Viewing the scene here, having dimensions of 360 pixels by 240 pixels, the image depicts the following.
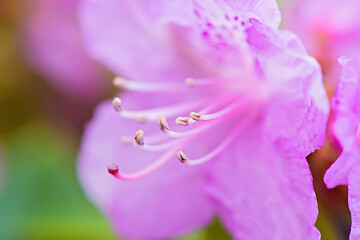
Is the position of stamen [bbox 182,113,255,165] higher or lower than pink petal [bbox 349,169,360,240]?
lower

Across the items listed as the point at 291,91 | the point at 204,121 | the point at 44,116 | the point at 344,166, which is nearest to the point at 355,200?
the point at 344,166

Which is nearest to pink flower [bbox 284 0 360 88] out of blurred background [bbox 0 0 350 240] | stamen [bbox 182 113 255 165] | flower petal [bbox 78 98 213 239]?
stamen [bbox 182 113 255 165]

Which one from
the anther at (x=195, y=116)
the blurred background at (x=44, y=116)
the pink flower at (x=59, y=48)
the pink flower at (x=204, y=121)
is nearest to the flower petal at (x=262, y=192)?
the pink flower at (x=204, y=121)

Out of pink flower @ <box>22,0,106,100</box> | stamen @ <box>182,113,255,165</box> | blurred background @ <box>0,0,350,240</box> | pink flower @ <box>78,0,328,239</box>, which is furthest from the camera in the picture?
pink flower @ <box>22,0,106,100</box>

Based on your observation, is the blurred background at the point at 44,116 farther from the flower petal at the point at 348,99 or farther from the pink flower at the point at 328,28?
the flower petal at the point at 348,99

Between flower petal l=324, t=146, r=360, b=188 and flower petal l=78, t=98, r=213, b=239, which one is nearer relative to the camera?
flower petal l=324, t=146, r=360, b=188

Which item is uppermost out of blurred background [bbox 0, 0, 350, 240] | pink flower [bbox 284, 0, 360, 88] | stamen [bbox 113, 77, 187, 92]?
pink flower [bbox 284, 0, 360, 88]

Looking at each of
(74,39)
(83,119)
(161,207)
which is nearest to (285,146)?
(161,207)

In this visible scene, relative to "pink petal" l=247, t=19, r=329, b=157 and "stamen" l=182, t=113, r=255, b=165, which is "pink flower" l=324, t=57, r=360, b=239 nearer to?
"pink petal" l=247, t=19, r=329, b=157
